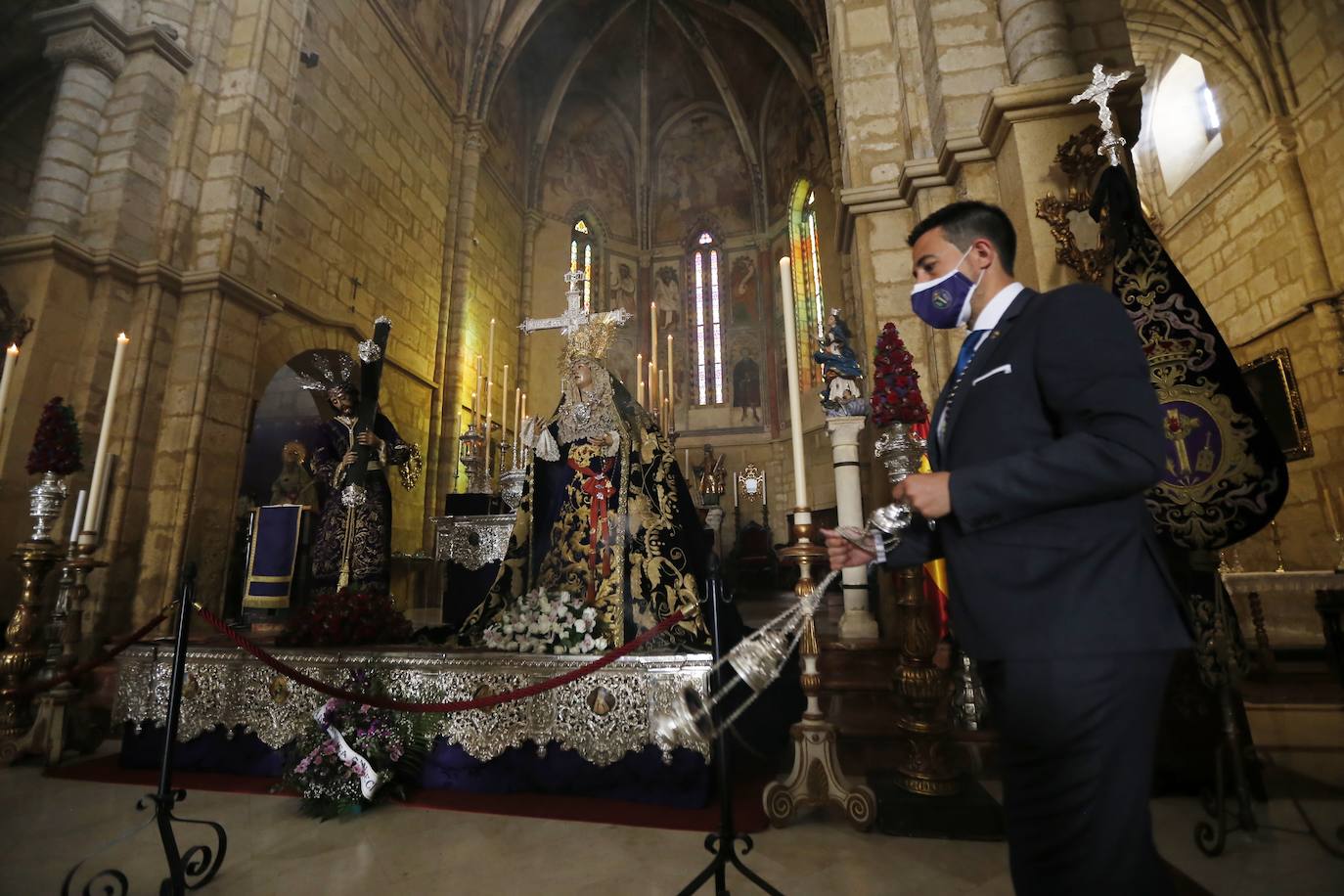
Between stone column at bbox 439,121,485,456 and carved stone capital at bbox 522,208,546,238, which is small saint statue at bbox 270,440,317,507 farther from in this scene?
carved stone capital at bbox 522,208,546,238

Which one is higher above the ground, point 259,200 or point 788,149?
point 788,149

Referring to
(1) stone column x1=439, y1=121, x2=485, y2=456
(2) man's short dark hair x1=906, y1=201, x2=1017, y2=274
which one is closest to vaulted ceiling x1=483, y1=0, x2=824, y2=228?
(1) stone column x1=439, y1=121, x2=485, y2=456

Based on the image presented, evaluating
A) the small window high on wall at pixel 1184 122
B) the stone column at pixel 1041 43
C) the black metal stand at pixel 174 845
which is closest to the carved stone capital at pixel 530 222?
the stone column at pixel 1041 43

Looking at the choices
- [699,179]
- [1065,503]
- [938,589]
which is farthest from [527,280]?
[1065,503]

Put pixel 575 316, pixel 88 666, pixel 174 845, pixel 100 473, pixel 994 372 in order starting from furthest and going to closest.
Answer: pixel 575 316
pixel 100 473
pixel 88 666
pixel 174 845
pixel 994 372

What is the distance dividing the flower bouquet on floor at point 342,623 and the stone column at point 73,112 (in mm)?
5022

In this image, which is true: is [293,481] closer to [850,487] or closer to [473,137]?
[850,487]

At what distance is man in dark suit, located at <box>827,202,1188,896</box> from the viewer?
976 millimetres

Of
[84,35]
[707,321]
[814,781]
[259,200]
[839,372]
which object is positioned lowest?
[814,781]

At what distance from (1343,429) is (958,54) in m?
7.15

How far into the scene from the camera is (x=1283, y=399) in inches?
325

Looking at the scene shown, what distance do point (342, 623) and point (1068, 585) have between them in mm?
3690

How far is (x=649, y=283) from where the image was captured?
56.3 feet

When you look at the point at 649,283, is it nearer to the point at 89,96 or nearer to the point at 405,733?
the point at 89,96
